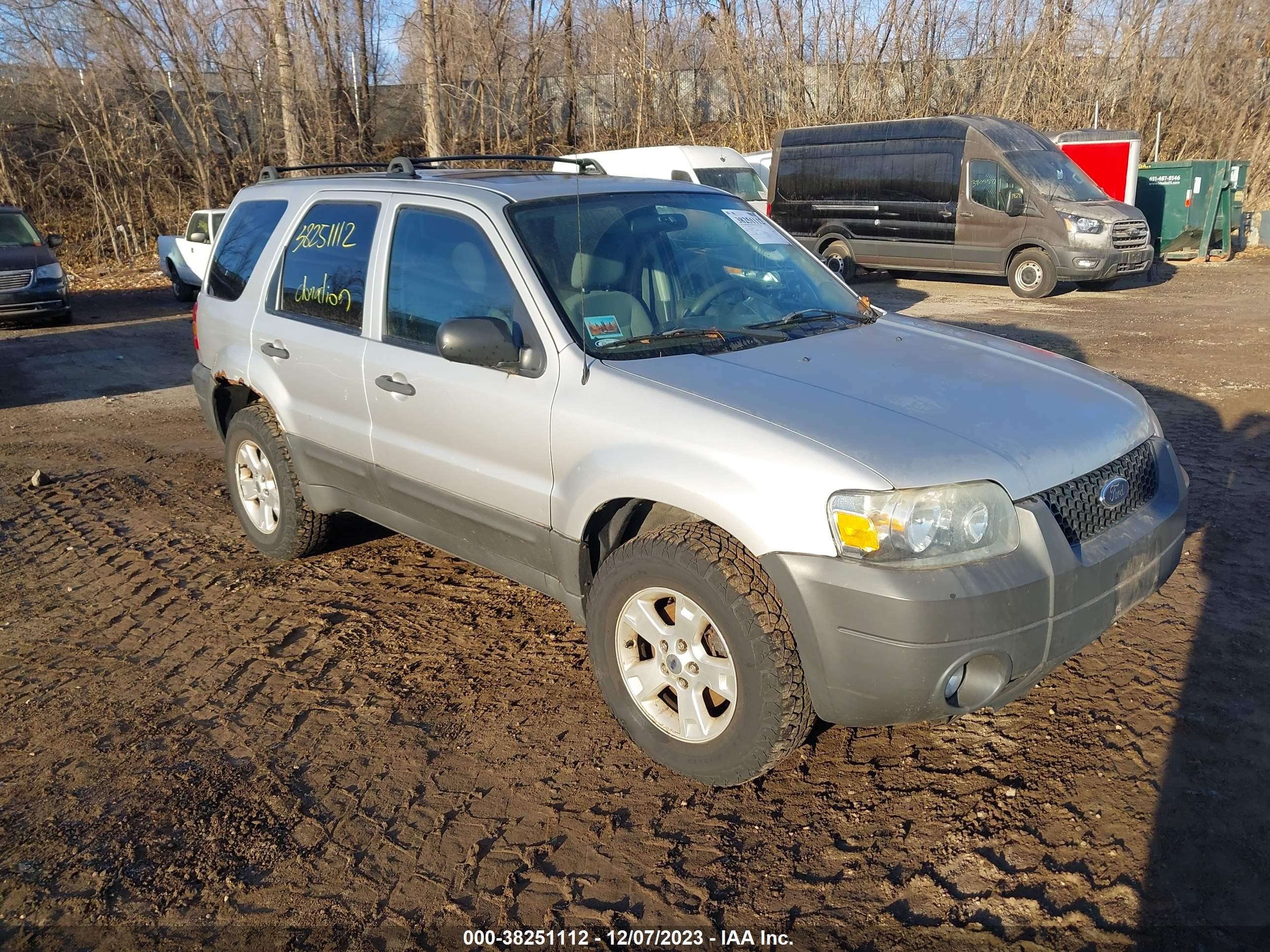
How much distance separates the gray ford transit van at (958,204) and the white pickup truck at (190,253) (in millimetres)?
10020

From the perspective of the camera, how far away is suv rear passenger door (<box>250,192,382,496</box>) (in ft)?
14.9

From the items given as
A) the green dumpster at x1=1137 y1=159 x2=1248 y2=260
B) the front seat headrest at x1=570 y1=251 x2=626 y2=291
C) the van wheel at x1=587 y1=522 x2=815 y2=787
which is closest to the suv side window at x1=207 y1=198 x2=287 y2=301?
the front seat headrest at x1=570 y1=251 x2=626 y2=291

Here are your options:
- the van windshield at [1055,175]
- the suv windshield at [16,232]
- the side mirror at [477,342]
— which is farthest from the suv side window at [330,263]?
the van windshield at [1055,175]

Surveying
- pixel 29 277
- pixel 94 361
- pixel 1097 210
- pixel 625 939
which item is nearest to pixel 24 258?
pixel 29 277

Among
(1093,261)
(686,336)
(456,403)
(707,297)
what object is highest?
(707,297)

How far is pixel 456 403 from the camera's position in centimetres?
399

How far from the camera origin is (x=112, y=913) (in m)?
2.83

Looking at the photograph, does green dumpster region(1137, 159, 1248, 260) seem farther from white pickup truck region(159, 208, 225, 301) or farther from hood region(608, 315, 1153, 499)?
hood region(608, 315, 1153, 499)

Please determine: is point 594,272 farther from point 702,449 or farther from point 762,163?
point 762,163

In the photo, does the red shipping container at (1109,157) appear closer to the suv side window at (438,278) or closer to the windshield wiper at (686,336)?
the windshield wiper at (686,336)

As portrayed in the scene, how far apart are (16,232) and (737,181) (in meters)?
11.2

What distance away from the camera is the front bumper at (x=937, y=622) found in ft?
9.27

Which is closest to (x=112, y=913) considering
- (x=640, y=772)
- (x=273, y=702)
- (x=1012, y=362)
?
(x=273, y=702)

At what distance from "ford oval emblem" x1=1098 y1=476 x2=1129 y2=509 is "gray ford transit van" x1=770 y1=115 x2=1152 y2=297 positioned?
508 inches
